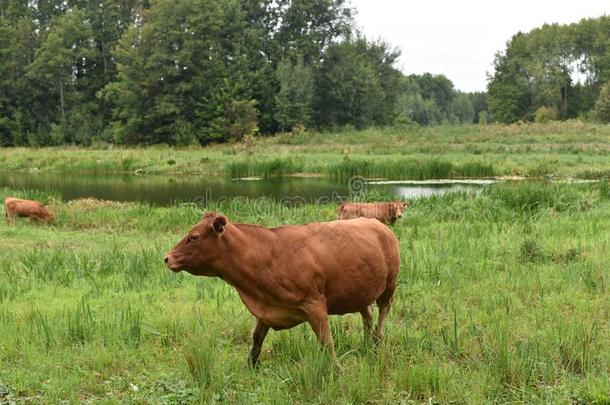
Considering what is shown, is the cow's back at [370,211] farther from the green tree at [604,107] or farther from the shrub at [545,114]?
the shrub at [545,114]

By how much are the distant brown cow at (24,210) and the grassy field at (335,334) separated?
567cm

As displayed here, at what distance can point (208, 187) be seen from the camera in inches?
1081

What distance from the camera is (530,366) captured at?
494 centimetres

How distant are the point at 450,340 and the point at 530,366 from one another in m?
0.94

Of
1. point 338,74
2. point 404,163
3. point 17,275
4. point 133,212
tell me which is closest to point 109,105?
point 338,74

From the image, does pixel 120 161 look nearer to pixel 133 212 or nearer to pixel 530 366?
pixel 133 212

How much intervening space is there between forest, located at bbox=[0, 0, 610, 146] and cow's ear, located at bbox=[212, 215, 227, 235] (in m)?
48.1

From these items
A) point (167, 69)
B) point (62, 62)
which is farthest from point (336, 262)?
point (62, 62)

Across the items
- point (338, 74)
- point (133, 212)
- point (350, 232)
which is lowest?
point (133, 212)

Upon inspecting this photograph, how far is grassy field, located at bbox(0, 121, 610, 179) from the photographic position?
92.1 ft

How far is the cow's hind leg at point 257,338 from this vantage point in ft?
17.7

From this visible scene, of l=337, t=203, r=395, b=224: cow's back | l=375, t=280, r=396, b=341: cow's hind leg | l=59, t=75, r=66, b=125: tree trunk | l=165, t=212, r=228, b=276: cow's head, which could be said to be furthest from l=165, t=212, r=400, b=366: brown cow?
l=59, t=75, r=66, b=125: tree trunk

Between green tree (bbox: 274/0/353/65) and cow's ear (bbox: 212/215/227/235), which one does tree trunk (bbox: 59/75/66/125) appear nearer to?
green tree (bbox: 274/0/353/65)

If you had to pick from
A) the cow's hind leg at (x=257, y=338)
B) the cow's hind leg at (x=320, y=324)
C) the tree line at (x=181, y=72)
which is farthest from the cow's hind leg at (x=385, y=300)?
the tree line at (x=181, y=72)
